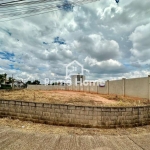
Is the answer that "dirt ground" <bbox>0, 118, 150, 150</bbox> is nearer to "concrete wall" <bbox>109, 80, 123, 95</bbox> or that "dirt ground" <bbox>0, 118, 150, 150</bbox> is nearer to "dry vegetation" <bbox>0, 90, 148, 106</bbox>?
"dry vegetation" <bbox>0, 90, 148, 106</bbox>

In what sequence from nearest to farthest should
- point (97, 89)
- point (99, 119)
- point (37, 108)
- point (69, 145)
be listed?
1. point (69, 145)
2. point (99, 119)
3. point (37, 108)
4. point (97, 89)

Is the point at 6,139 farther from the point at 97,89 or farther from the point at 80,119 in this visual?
the point at 97,89

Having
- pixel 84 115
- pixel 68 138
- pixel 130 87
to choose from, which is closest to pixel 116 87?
pixel 130 87

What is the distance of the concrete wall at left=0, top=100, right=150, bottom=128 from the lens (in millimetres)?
4504

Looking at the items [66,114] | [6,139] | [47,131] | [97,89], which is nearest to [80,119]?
[66,114]

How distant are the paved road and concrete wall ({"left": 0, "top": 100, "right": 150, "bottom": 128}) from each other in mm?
630

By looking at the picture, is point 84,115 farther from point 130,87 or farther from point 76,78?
point 76,78

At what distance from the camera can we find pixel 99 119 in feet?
14.7

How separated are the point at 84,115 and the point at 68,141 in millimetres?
1118

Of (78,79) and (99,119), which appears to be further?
(78,79)

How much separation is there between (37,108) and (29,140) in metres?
1.43

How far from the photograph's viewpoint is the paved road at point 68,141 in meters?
3.20

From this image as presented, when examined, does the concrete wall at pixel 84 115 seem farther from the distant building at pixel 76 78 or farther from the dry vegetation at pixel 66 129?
the distant building at pixel 76 78

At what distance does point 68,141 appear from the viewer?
139 inches
